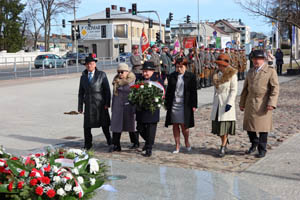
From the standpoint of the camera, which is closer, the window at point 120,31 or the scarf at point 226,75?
the scarf at point 226,75

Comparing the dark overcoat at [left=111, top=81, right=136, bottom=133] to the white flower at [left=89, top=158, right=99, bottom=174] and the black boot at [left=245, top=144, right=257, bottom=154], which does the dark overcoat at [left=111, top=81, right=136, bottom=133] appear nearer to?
the black boot at [left=245, top=144, right=257, bottom=154]

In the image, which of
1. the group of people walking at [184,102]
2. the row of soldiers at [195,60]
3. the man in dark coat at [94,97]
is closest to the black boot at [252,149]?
Result: the group of people walking at [184,102]

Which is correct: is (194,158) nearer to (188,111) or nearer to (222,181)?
(188,111)

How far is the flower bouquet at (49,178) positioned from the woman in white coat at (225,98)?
3.73m

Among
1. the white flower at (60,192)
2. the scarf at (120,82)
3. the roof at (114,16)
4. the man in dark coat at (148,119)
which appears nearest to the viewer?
the white flower at (60,192)

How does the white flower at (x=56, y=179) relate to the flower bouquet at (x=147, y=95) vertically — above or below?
below

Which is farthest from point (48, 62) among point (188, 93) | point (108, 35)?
point (108, 35)

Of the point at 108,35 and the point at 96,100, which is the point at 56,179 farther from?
the point at 108,35

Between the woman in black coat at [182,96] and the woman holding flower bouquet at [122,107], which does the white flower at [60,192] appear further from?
the woman holding flower bouquet at [122,107]

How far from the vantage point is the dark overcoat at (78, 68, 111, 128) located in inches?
307

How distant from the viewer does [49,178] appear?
3369mm

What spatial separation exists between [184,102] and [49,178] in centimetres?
427

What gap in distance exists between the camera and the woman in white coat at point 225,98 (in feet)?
23.2

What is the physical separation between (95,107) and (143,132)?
0.97 meters
